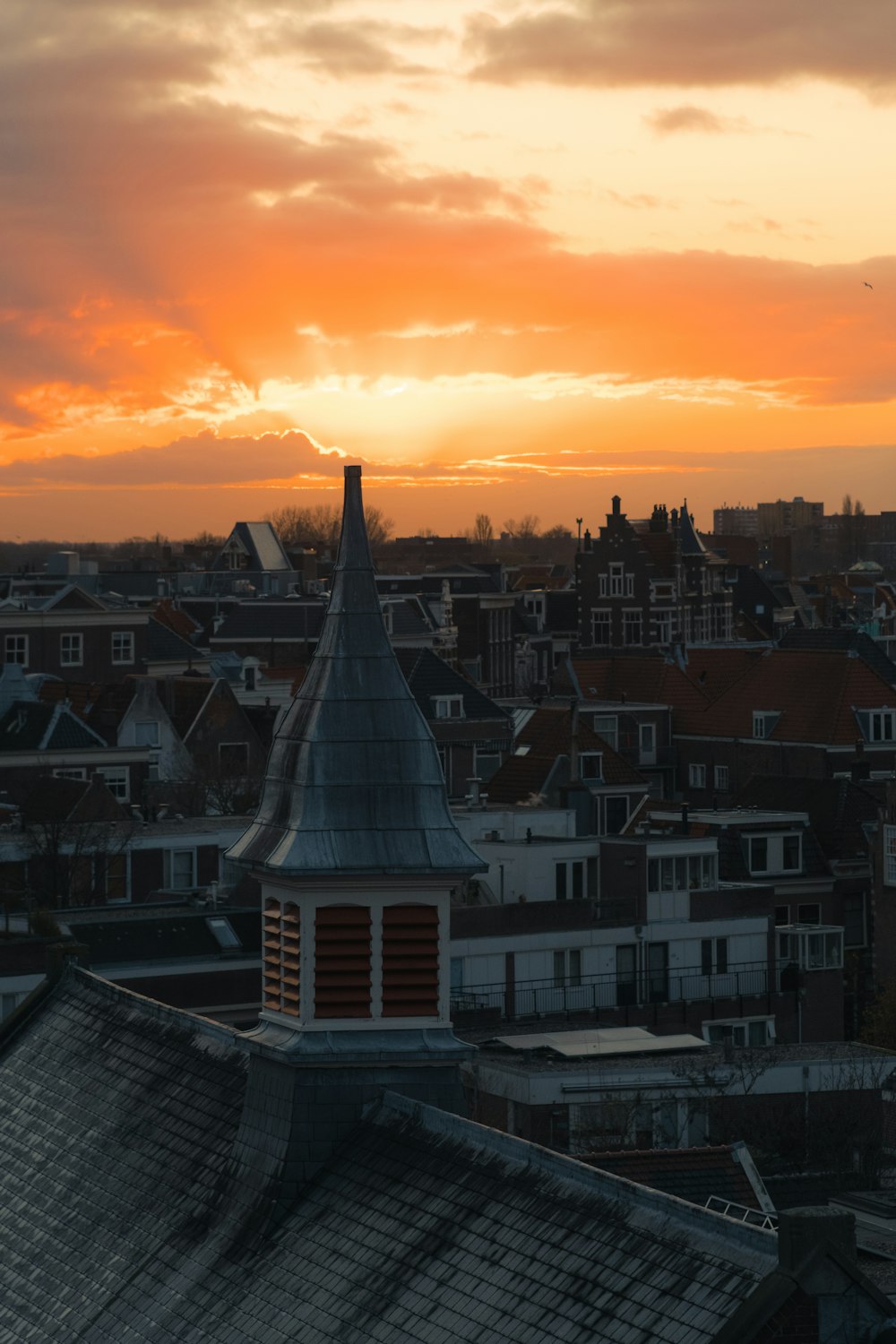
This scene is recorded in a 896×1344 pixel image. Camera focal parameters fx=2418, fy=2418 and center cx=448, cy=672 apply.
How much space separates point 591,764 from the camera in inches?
3031

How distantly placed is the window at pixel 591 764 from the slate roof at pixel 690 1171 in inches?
1851

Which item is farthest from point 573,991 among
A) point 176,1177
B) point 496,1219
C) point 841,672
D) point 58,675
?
point 58,675

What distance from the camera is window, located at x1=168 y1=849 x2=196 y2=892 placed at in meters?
59.1

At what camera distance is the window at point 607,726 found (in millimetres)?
94062

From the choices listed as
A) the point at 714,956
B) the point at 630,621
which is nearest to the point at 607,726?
the point at 630,621

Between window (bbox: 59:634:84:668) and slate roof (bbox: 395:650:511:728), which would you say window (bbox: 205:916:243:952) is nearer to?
slate roof (bbox: 395:650:511:728)

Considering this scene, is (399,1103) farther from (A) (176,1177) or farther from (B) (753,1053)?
(B) (753,1053)

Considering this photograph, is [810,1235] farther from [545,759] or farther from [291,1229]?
[545,759]

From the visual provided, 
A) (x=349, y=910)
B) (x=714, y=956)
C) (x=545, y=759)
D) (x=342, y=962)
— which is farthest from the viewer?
(x=545, y=759)

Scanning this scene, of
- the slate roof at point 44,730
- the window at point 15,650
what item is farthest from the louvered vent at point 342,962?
the window at point 15,650

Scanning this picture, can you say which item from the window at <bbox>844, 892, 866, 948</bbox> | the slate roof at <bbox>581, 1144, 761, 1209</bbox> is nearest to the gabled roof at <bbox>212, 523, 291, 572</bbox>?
the window at <bbox>844, 892, 866, 948</bbox>

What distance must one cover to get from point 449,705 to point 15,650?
17.1 m

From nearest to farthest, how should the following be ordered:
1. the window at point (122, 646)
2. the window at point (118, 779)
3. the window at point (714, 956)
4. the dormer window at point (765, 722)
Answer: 1. the window at point (714, 956)
2. the window at point (118, 779)
3. the dormer window at point (765, 722)
4. the window at point (122, 646)

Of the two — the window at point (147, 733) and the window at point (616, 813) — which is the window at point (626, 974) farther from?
the window at point (147, 733)
